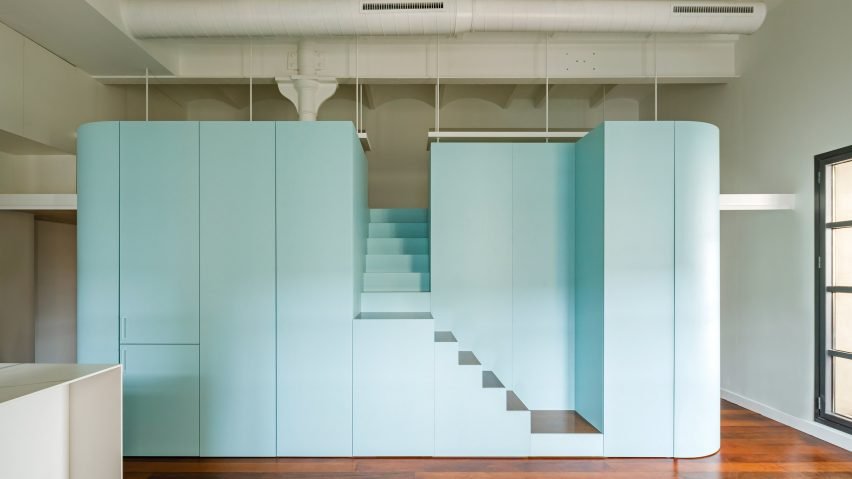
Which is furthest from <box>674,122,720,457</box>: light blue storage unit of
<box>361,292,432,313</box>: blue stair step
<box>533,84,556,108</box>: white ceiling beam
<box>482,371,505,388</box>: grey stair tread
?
<box>533,84,556,108</box>: white ceiling beam

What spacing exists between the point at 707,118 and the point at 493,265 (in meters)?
3.30

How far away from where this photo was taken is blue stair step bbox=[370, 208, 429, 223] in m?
4.94

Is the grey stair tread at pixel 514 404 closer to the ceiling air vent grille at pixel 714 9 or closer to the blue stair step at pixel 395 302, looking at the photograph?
the blue stair step at pixel 395 302

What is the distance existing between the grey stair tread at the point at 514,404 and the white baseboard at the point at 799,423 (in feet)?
7.79

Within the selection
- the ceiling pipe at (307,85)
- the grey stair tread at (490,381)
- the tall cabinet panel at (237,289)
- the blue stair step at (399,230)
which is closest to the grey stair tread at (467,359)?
the grey stair tread at (490,381)

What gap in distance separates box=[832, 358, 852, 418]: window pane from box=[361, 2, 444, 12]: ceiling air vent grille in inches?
165

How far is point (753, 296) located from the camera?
4637 mm

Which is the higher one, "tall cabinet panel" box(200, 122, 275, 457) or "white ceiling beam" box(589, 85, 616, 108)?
"white ceiling beam" box(589, 85, 616, 108)

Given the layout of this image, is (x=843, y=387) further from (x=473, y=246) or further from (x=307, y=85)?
(x=307, y=85)

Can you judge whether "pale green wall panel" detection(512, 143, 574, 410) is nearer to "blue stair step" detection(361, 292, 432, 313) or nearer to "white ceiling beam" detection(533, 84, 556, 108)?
"blue stair step" detection(361, 292, 432, 313)

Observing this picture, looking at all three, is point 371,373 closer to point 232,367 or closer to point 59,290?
point 232,367

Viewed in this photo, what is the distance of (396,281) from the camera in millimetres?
4355

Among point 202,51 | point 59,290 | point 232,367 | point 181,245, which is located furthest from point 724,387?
point 59,290

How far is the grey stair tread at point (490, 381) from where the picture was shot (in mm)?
3637
